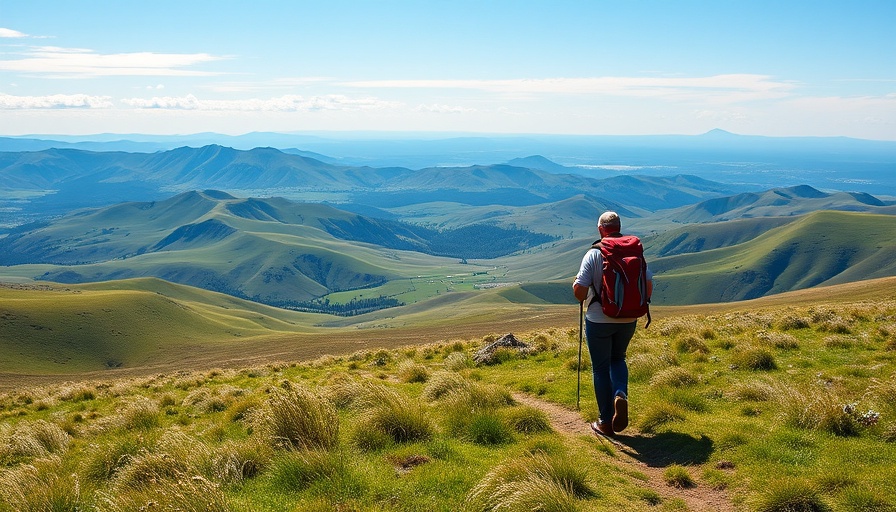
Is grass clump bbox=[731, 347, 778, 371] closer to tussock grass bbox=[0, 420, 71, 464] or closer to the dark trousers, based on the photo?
the dark trousers

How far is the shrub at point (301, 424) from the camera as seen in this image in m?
8.85

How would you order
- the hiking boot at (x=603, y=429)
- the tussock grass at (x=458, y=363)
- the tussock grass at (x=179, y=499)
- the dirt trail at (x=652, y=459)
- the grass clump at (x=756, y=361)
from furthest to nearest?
the tussock grass at (x=458, y=363) → the grass clump at (x=756, y=361) → the hiking boot at (x=603, y=429) → the dirt trail at (x=652, y=459) → the tussock grass at (x=179, y=499)

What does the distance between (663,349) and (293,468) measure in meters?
12.5

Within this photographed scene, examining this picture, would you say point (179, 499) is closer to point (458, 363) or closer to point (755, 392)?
point (755, 392)

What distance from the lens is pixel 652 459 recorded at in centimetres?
909

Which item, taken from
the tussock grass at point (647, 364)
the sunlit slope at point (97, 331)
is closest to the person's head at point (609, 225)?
the tussock grass at point (647, 364)

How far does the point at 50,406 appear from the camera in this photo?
20.3 m

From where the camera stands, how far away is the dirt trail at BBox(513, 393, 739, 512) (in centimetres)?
751

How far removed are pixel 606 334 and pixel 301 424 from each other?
5416 mm

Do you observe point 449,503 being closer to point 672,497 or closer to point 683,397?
point 672,497

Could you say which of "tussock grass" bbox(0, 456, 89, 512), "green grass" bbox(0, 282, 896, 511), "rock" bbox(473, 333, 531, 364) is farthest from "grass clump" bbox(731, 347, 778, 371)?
"tussock grass" bbox(0, 456, 89, 512)

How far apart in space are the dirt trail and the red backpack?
2.38 m

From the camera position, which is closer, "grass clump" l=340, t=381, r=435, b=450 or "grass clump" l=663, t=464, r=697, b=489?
"grass clump" l=663, t=464, r=697, b=489

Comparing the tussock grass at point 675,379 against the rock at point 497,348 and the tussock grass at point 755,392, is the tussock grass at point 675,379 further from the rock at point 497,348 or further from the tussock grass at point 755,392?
the rock at point 497,348
